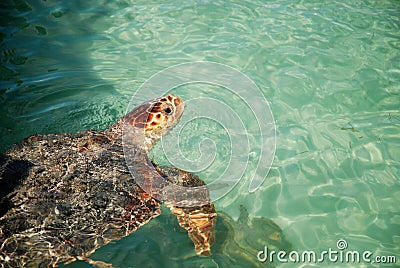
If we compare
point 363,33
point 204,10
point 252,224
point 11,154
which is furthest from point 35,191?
point 363,33

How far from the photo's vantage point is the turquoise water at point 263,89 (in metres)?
3.02

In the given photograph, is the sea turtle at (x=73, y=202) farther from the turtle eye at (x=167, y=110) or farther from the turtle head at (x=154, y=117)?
the turtle eye at (x=167, y=110)

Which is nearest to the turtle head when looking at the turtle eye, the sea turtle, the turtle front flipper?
the turtle eye

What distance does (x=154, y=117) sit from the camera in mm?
3426

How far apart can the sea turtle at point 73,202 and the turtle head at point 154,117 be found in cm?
31

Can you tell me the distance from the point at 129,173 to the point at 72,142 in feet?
2.45

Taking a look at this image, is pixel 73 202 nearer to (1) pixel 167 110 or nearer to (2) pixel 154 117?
(2) pixel 154 117

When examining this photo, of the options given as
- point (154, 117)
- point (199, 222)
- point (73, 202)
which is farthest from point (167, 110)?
point (73, 202)

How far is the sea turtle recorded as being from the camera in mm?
2182

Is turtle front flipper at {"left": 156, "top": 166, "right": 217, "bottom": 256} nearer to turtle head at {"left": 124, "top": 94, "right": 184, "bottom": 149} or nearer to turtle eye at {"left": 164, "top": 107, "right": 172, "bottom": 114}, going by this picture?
turtle head at {"left": 124, "top": 94, "right": 184, "bottom": 149}

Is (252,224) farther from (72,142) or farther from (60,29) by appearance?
(60,29)

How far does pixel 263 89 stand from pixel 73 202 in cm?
304

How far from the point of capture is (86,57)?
5227mm

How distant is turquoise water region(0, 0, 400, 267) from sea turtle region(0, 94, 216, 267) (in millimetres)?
314
